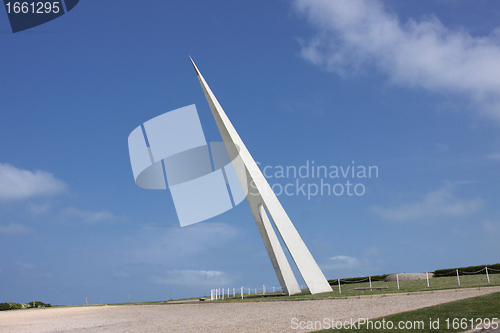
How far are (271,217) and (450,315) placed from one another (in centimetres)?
1110

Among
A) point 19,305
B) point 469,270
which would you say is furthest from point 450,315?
Answer: point 19,305

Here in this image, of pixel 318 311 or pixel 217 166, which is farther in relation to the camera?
pixel 217 166

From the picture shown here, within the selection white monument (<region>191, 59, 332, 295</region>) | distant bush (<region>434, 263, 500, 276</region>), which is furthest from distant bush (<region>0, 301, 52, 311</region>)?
distant bush (<region>434, 263, 500, 276</region>)

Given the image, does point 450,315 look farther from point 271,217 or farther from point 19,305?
point 19,305

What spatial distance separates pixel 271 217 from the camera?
1888cm

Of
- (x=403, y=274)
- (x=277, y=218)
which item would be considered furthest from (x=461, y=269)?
(x=277, y=218)

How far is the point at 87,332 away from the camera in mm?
10492

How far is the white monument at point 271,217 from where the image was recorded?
1858cm

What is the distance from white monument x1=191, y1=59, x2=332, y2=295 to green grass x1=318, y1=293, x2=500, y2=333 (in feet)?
29.2

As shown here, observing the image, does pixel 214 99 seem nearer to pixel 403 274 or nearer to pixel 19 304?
pixel 403 274

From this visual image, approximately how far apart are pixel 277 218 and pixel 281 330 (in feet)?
35.2

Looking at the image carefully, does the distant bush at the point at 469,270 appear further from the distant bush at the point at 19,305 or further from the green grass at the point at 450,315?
the distant bush at the point at 19,305

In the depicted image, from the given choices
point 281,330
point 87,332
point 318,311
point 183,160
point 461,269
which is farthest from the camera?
point 461,269

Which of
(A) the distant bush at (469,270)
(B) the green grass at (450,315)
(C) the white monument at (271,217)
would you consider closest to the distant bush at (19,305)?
(C) the white monument at (271,217)
